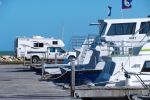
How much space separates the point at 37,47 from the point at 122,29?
99.9ft

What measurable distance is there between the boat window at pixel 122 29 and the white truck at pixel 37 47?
26.7m

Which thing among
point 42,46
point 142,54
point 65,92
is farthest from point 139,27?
point 42,46

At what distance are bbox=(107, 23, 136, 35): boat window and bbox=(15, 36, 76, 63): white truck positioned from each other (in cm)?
2672

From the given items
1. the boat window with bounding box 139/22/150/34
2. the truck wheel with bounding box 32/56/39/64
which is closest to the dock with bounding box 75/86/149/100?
the boat window with bounding box 139/22/150/34

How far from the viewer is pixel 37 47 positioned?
59844 mm

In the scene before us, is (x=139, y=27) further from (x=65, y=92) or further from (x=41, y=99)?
(x=41, y=99)

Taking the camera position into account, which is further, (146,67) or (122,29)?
(122,29)

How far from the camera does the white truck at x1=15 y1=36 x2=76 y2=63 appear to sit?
58.0 meters

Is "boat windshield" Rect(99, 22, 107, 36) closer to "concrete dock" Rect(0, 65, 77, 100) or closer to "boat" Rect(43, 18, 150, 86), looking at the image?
"boat" Rect(43, 18, 150, 86)

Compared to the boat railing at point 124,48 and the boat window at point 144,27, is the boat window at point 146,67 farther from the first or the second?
the boat window at point 144,27

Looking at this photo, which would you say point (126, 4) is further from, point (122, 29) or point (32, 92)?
point (32, 92)

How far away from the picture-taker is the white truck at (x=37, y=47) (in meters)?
58.0

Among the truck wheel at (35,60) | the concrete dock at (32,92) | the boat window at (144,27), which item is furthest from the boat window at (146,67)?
the truck wheel at (35,60)

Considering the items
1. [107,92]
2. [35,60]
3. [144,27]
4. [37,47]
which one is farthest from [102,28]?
[37,47]
